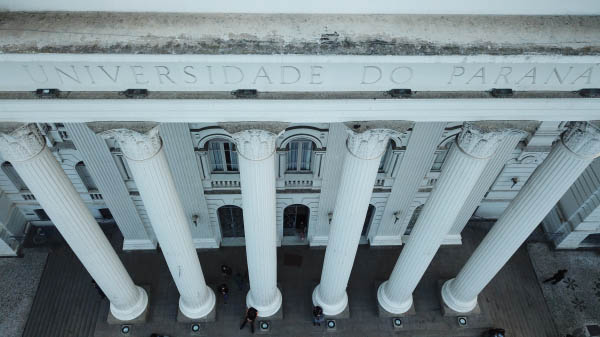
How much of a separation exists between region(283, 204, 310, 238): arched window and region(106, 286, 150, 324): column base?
9.33 metres

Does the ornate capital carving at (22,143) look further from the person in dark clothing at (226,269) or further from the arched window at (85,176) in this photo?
the person in dark clothing at (226,269)

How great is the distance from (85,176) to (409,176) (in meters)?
17.4

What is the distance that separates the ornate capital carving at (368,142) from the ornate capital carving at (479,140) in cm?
267

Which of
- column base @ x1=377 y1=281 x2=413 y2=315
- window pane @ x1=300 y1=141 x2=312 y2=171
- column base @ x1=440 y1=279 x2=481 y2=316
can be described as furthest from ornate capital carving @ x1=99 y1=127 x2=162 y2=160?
column base @ x1=440 y1=279 x2=481 y2=316

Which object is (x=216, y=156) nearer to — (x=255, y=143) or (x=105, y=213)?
(x=255, y=143)

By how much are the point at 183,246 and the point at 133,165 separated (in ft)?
19.5

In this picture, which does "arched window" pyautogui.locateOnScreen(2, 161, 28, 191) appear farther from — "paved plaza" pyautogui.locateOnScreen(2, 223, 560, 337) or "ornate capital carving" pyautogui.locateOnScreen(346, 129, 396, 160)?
"ornate capital carving" pyautogui.locateOnScreen(346, 129, 396, 160)

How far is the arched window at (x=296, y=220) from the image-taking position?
1155 inches

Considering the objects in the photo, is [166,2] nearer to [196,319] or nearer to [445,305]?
[196,319]

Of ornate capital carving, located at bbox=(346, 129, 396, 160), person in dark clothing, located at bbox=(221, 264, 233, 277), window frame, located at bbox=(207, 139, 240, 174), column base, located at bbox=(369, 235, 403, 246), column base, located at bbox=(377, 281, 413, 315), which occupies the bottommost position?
column base, located at bbox=(377, 281, 413, 315)

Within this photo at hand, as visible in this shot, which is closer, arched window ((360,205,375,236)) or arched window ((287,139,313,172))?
arched window ((287,139,313,172))

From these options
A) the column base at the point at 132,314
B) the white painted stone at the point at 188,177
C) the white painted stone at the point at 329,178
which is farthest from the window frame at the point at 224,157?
the column base at the point at 132,314

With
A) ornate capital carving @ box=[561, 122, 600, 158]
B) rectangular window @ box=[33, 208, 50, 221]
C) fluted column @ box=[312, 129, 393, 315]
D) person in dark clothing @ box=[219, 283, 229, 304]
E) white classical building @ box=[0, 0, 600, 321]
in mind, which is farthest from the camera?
rectangular window @ box=[33, 208, 50, 221]

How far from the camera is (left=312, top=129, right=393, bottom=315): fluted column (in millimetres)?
17141
